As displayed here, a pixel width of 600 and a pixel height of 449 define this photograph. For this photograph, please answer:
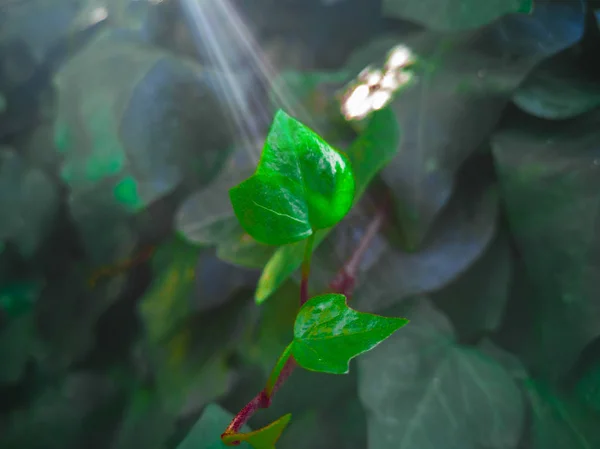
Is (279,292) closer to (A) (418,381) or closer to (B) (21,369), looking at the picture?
(A) (418,381)

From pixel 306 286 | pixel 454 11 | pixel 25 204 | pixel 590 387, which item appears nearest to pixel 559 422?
pixel 590 387

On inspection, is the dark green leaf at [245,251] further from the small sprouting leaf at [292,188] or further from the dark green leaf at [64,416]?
the dark green leaf at [64,416]

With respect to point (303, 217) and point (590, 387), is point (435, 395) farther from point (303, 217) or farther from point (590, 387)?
point (303, 217)

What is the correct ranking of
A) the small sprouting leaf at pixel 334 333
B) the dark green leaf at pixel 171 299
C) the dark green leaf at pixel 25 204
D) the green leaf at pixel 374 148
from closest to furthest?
the small sprouting leaf at pixel 334 333 → the green leaf at pixel 374 148 → the dark green leaf at pixel 171 299 → the dark green leaf at pixel 25 204

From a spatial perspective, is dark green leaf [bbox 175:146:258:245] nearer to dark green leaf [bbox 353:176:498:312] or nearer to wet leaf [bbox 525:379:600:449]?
dark green leaf [bbox 353:176:498:312]

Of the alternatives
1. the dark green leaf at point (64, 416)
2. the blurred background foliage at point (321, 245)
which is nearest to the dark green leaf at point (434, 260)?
the blurred background foliage at point (321, 245)

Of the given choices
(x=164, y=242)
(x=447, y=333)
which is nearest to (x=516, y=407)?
(x=447, y=333)
